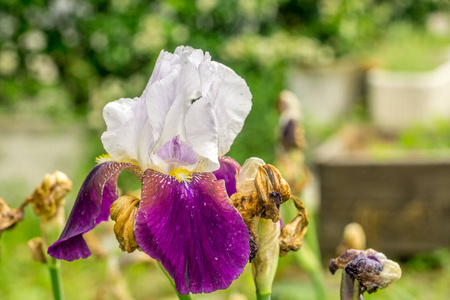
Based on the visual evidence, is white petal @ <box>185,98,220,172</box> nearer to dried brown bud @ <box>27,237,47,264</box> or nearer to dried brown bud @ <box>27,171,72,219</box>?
dried brown bud @ <box>27,171,72,219</box>

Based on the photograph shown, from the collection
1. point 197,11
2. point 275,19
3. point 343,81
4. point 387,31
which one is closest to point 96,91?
point 197,11

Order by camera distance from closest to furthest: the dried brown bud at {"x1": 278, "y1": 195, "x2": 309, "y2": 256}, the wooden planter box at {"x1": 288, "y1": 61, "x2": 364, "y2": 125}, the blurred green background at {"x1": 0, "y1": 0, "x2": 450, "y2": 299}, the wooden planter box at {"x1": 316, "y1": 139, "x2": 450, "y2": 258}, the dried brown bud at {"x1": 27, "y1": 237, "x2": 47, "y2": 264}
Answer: the dried brown bud at {"x1": 278, "y1": 195, "x2": 309, "y2": 256} < the dried brown bud at {"x1": 27, "y1": 237, "x2": 47, "y2": 264} < the wooden planter box at {"x1": 316, "y1": 139, "x2": 450, "y2": 258} < the blurred green background at {"x1": 0, "y1": 0, "x2": 450, "y2": 299} < the wooden planter box at {"x1": 288, "y1": 61, "x2": 364, "y2": 125}

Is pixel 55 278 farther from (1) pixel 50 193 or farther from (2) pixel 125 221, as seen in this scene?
(2) pixel 125 221

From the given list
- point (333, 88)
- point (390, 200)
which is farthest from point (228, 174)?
point (333, 88)

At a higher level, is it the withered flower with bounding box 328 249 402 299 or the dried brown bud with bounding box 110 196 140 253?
the dried brown bud with bounding box 110 196 140 253

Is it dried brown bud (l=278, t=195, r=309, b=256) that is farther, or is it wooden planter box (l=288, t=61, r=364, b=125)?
wooden planter box (l=288, t=61, r=364, b=125)

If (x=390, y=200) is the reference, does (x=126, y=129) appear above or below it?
above

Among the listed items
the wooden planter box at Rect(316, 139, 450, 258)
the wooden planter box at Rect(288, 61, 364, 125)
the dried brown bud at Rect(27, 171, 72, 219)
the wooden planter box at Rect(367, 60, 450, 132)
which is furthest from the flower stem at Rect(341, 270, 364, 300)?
the wooden planter box at Rect(288, 61, 364, 125)
